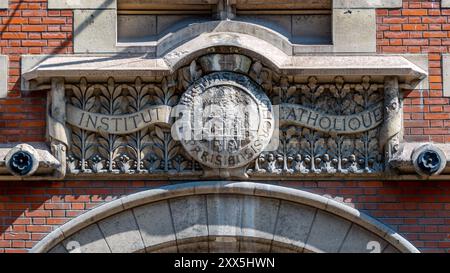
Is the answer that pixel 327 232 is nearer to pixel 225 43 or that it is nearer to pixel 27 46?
pixel 225 43

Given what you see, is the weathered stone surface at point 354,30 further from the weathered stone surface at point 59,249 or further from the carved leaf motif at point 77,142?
A: the weathered stone surface at point 59,249

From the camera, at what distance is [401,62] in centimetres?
1086

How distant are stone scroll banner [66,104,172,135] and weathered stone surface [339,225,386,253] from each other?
67.2 inches

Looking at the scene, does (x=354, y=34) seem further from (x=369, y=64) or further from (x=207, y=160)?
(x=207, y=160)

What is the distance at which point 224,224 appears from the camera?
10.8 meters

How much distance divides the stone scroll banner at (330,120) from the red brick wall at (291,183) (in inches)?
12.3

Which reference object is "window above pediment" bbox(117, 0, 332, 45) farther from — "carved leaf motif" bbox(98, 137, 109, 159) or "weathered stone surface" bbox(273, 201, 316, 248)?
"weathered stone surface" bbox(273, 201, 316, 248)

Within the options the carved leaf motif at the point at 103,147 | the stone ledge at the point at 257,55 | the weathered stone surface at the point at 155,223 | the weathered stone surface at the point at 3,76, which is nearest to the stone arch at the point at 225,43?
the stone ledge at the point at 257,55

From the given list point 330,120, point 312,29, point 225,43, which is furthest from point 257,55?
point 330,120

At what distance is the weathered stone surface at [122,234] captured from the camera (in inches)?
425

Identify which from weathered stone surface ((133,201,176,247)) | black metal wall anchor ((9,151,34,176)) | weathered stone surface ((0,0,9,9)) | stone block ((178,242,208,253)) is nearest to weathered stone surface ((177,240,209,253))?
stone block ((178,242,208,253))

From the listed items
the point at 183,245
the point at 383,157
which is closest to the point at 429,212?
the point at 383,157

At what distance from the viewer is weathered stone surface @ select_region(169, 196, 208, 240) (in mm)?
10789
